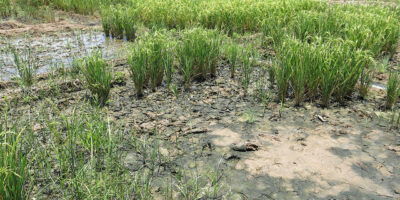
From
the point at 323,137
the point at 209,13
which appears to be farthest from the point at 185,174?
the point at 209,13

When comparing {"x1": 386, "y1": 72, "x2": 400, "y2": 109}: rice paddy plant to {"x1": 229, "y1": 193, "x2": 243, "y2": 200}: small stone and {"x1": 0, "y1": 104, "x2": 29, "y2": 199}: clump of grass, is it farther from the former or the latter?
{"x1": 0, "y1": 104, "x2": 29, "y2": 199}: clump of grass

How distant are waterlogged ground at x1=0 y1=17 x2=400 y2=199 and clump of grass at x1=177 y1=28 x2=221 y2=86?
0.73 ft

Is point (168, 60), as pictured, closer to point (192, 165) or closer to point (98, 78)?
point (98, 78)

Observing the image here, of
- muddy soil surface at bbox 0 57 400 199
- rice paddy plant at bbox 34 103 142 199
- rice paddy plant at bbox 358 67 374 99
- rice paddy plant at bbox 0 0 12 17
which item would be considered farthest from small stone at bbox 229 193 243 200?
rice paddy plant at bbox 0 0 12 17

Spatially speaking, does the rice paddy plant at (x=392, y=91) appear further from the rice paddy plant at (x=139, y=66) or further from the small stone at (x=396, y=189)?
the rice paddy plant at (x=139, y=66)

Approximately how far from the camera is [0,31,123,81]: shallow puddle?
16.2 feet

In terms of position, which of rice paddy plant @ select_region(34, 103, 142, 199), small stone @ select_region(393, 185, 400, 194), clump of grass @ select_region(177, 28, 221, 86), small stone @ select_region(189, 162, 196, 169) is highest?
clump of grass @ select_region(177, 28, 221, 86)

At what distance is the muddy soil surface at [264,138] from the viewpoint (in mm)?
2365

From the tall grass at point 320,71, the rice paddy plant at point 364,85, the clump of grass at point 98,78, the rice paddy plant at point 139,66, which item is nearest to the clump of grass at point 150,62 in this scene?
the rice paddy plant at point 139,66

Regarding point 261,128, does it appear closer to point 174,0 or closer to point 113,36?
point 113,36

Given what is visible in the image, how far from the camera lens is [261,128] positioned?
320cm

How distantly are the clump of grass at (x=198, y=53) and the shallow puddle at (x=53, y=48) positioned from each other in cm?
138

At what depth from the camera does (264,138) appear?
3.01m

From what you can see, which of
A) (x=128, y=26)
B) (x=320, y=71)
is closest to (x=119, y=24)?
(x=128, y=26)
